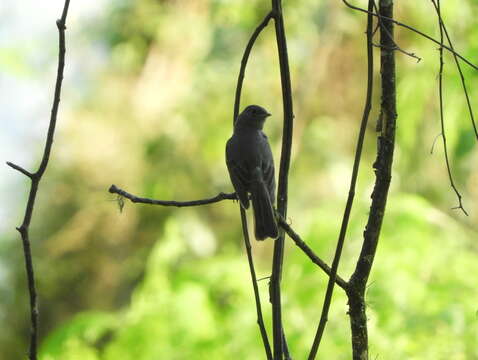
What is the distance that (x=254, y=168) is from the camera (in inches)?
89.7

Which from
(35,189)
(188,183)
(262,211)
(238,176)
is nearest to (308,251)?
(35,189)

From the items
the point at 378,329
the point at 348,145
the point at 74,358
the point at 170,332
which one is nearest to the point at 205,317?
the point at 170,332

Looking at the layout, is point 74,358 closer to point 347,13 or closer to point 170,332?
point 170,332

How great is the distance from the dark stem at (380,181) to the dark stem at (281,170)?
0.14m

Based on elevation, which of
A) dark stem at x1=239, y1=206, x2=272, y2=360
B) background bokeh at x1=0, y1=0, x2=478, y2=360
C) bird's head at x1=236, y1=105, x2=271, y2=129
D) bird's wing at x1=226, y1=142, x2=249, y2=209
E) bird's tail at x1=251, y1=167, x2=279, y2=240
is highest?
background bokeh at x1=0, y1=0, x2=478, y2=360

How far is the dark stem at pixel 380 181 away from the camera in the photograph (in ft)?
3.85

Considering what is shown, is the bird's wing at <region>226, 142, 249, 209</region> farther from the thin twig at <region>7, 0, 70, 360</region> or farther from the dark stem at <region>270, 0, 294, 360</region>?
the thin twig at <region>7, 0, 70, 360</region>

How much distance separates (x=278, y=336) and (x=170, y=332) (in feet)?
10.2

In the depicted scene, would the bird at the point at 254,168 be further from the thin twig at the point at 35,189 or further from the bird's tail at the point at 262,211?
the thin twig at the point at 35,189

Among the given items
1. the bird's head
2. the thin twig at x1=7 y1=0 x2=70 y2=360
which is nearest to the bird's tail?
the bird's head

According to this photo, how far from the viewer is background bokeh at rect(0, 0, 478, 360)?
13.7ft

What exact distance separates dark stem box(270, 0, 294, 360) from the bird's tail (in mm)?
471

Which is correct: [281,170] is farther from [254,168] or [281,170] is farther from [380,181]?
[254,168]

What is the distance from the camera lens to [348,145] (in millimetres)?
7992
